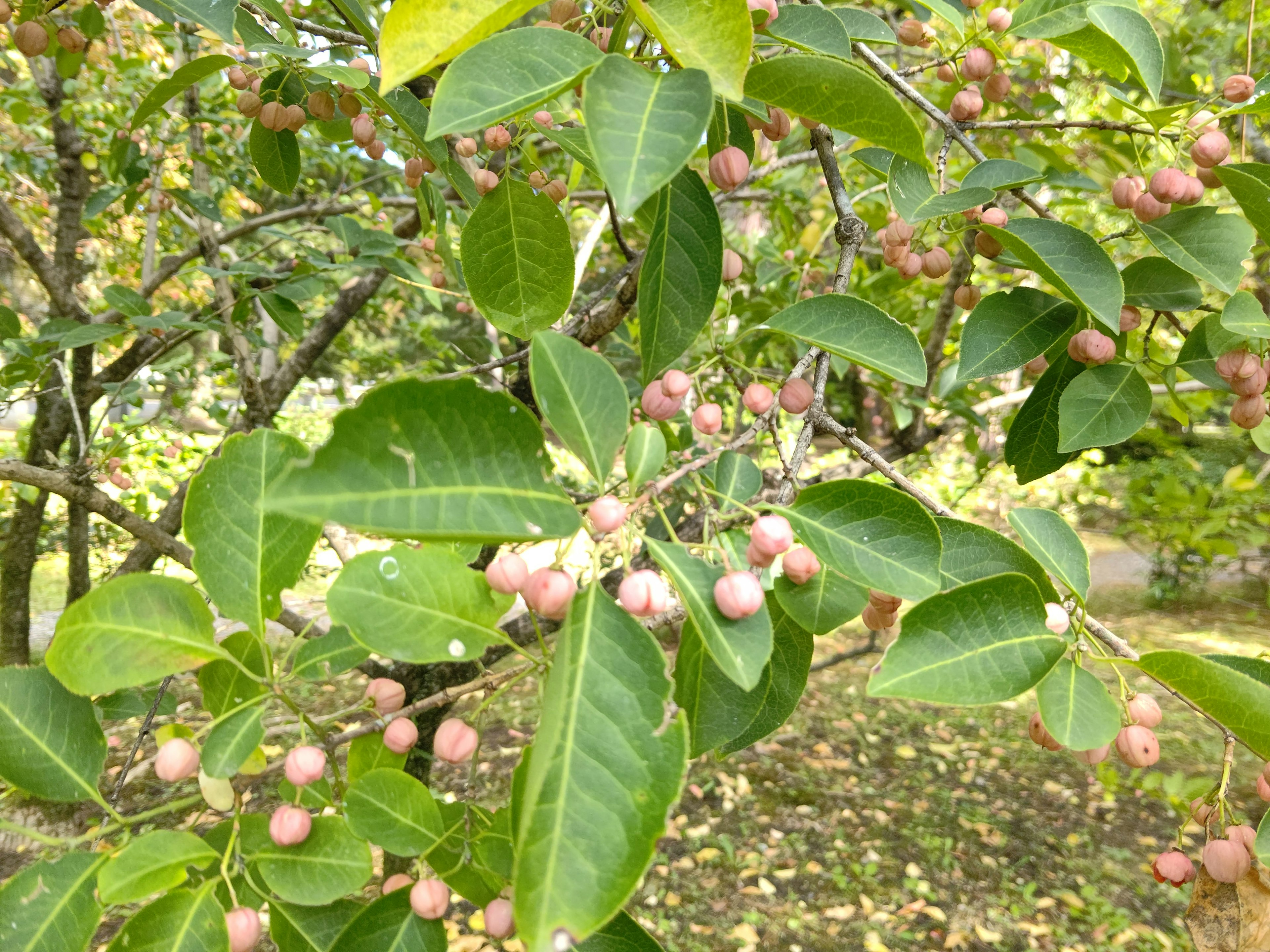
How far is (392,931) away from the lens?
2.38 ft

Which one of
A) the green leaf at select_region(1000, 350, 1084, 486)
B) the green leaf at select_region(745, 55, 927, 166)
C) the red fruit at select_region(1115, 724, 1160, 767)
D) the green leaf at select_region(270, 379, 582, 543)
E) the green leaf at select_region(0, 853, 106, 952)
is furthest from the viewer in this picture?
the green leaf at select_region(1000, 350, 1084, 486)

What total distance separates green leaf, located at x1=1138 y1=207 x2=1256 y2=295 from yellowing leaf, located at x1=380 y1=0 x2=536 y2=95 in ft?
2.45

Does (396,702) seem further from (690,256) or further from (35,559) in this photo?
(35,559)

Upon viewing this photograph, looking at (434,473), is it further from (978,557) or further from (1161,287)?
(1161,287)

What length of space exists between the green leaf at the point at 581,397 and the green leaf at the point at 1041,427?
0.66 meters

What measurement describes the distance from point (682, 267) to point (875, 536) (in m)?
0.31

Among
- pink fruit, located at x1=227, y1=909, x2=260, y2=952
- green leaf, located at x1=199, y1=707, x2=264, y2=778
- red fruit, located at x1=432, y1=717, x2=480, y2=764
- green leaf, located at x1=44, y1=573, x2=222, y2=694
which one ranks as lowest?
pink fruit, located at x1=227, y1=909, x2=260, y2=952

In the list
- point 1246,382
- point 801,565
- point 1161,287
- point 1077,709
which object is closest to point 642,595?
point 801,565

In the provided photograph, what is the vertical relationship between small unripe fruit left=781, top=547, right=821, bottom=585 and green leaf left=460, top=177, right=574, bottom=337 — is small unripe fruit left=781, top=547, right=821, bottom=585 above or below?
below

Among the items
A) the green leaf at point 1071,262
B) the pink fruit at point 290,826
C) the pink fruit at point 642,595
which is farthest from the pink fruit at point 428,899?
the green leaf at point 1071,262

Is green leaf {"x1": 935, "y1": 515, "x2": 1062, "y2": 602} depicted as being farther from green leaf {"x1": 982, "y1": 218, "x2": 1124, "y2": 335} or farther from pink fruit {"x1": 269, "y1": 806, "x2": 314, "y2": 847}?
pink fruit {"x1": 269, "y1": 806, "x2": 314, "y2": 847}

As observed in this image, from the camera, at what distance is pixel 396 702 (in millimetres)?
851

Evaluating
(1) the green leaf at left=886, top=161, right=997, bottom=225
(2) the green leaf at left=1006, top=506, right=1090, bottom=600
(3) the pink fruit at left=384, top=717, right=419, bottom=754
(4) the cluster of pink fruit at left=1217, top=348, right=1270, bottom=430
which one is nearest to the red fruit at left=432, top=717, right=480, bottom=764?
(3) the pink fruit at left=384, top=717, right=419, bottom=754

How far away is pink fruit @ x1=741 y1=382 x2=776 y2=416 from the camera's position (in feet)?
2.82
